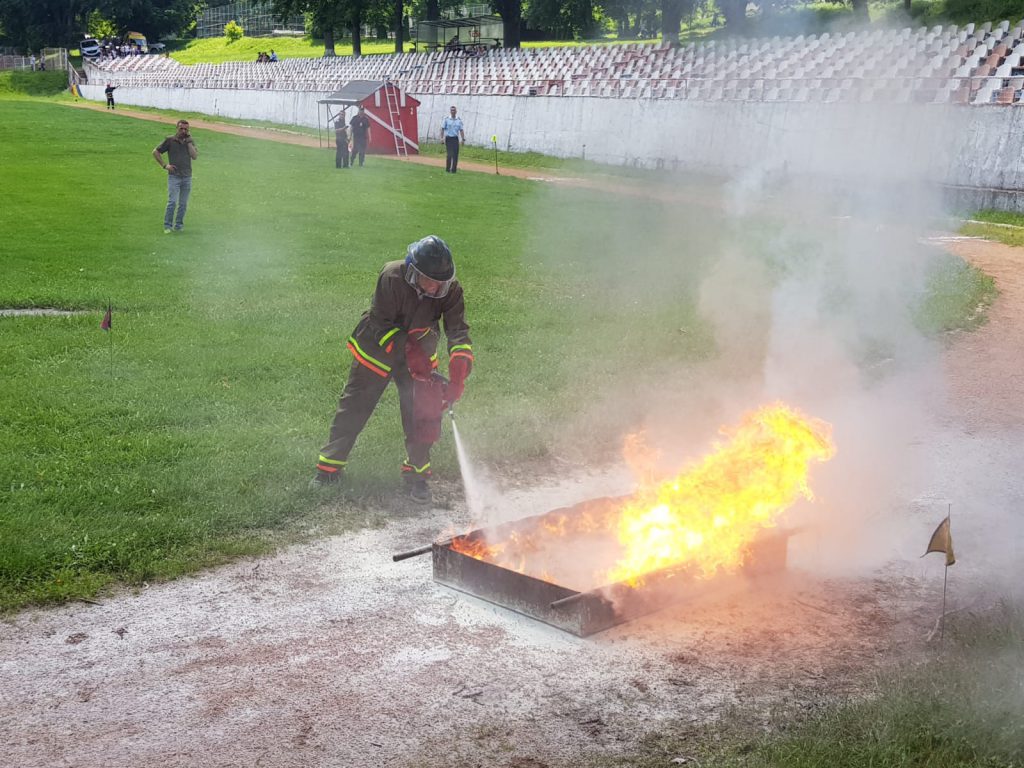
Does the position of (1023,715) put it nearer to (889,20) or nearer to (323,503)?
(323,503)

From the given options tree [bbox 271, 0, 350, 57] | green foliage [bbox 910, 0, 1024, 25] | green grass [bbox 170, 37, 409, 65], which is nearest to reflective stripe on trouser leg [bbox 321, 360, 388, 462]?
green foliage [bbox 910, 0, 1024, 25]

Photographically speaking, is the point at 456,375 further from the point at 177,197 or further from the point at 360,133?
the point at 360,133

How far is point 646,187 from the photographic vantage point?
16.1m

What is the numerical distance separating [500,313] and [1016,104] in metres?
13.6

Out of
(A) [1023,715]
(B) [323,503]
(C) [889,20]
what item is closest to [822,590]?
(A) [1023,715]

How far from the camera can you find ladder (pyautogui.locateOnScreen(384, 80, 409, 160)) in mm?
38344

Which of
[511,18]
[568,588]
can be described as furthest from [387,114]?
[568,588]

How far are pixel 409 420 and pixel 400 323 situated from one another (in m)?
0.74

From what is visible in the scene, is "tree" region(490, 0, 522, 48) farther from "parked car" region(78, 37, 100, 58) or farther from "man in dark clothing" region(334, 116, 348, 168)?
"parked car" region(78, 37, 100, 58)

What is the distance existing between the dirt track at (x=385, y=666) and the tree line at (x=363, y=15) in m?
5.90

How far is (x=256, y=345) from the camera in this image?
11.7 meters

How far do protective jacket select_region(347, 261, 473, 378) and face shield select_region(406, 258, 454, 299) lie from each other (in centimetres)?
7

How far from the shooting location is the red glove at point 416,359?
7.20m

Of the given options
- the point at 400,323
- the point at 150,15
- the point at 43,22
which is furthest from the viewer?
the point at 150,15
